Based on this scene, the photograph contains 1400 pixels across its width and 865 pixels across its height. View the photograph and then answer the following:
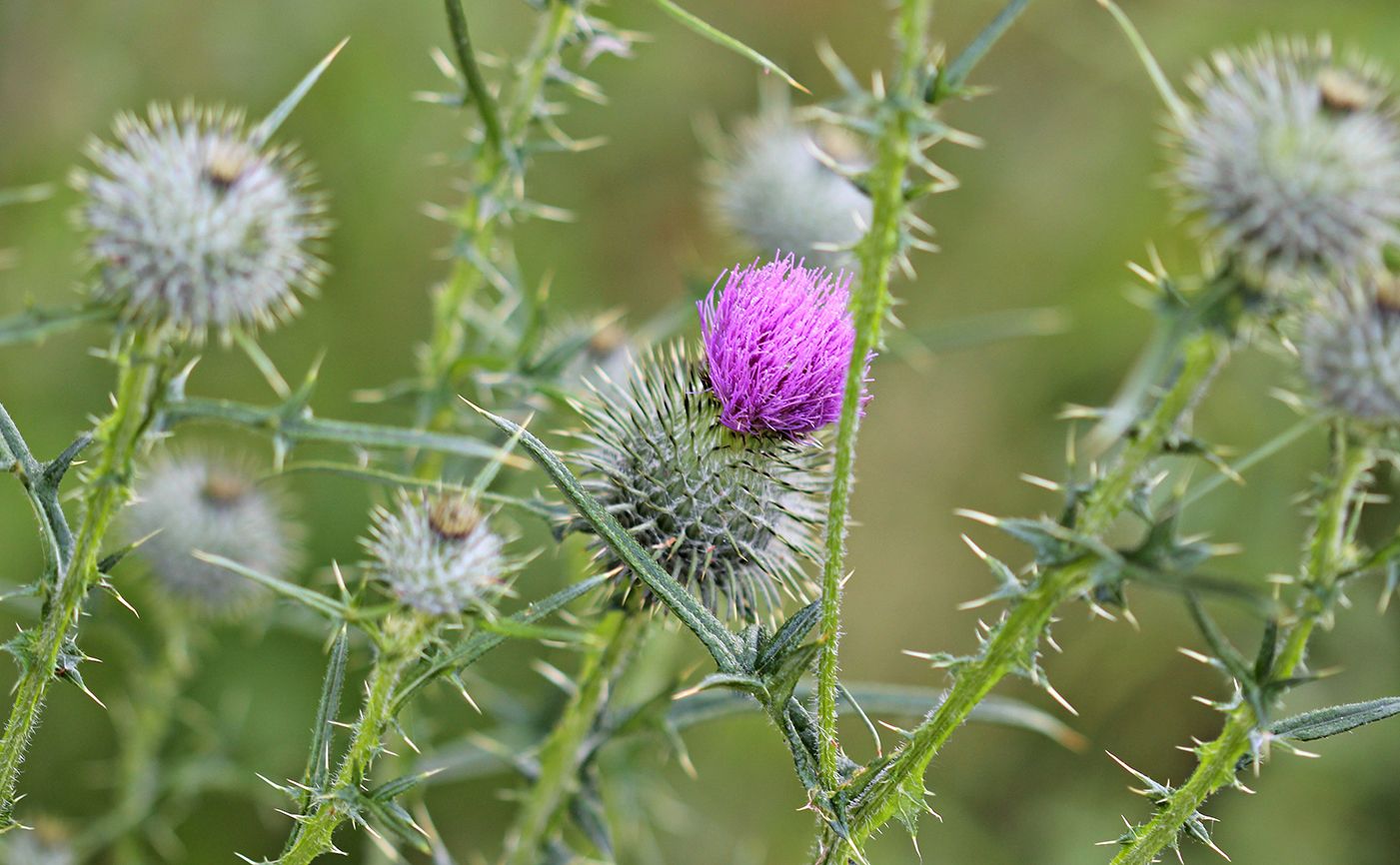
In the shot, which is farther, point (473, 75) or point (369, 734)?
point (473, 75)

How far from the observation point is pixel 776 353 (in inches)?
104

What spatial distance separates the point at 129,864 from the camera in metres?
3.02

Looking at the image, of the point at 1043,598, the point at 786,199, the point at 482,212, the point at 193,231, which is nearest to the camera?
the point at 1043,598

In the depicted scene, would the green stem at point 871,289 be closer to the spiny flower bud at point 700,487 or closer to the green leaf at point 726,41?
the green leaf at point 726,41

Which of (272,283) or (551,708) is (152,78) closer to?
(272,283)

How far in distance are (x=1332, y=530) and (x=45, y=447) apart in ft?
14.2

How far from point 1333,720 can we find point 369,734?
6.01 feet

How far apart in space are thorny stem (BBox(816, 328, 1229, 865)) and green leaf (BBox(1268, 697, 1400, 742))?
0.50 metres

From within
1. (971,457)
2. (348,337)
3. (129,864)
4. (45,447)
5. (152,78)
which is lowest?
(129,864)

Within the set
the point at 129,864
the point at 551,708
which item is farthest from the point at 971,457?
the point at 129,864

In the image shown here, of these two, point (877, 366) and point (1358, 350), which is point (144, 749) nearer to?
point (1358, 350)

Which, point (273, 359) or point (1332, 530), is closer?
point (1332, 530)

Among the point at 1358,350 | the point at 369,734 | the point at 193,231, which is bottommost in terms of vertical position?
the point at 369,734

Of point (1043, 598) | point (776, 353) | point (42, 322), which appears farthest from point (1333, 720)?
point (42, 322)
